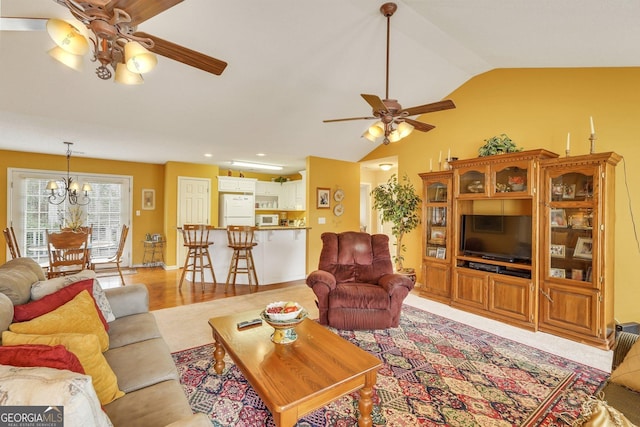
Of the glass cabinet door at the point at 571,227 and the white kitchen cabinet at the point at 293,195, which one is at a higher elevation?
the white kitchen cabinet at the point at 293,195

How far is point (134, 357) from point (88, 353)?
0.47m

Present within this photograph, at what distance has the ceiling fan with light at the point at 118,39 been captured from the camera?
1319 millimetres

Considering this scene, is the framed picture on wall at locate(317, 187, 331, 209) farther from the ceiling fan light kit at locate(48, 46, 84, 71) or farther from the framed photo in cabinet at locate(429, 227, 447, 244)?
the ceiling fan light kit at locate(48, 46, 84, 71)

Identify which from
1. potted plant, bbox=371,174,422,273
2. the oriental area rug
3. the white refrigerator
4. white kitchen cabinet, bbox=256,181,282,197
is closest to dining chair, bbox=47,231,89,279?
the oriental area rug

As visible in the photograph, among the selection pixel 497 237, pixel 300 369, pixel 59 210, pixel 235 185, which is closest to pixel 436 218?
pixel 497 237

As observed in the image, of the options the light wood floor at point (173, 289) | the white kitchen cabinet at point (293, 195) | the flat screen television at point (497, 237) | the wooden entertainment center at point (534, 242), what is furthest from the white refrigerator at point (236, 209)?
the flat screen television at point (497, 237)

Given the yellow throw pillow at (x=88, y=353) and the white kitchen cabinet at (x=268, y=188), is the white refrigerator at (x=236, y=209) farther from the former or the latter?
the yellow throw pillow at (x=88, y=353)

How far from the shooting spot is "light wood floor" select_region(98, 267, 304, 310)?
4.05m

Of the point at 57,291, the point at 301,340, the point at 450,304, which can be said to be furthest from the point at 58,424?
the point at 450,304

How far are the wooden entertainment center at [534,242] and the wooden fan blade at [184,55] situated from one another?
10.8 feet

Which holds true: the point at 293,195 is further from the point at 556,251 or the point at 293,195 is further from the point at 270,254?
the point at 556,251

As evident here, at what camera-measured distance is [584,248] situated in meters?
3.01

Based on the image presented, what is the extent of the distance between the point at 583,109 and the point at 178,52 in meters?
4.20

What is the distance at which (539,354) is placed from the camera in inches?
104
